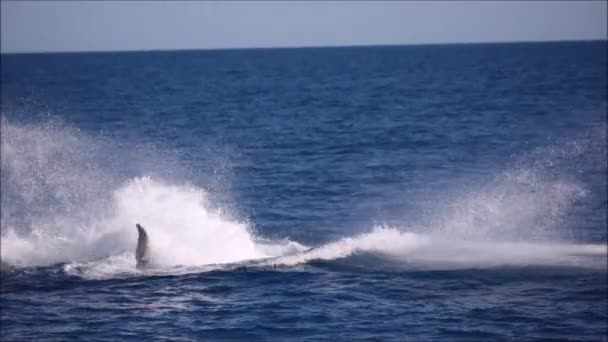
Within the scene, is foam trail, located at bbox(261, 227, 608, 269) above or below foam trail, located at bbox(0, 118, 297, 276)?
below

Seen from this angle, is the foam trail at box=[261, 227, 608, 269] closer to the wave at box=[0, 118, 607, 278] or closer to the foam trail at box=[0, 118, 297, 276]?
the wave at box=[0, 118, 607, 278]

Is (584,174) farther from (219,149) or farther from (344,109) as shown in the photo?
(344,109)

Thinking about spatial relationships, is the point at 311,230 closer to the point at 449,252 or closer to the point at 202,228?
the point at 202,228

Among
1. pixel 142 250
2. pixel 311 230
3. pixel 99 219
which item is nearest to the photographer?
pixel 142 250

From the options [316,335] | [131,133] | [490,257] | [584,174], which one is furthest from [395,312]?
[131,133]

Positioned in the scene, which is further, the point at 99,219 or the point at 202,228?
the point at 99,219

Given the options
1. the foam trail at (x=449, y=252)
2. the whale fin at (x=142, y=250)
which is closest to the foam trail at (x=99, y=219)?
the whale fin at (x=142, y=250)

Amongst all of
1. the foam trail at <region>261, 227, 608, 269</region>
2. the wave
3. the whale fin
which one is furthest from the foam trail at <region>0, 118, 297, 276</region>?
the foam trail at <region>261, 227, 608, 269</region>

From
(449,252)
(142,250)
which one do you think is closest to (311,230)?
(449,252)

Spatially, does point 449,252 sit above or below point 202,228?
below

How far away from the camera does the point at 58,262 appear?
2488cm

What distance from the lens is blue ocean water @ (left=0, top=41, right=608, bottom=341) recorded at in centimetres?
1911

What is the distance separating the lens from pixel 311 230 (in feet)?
94.9

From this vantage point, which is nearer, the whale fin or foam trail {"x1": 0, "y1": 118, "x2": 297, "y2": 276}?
the whale fin
